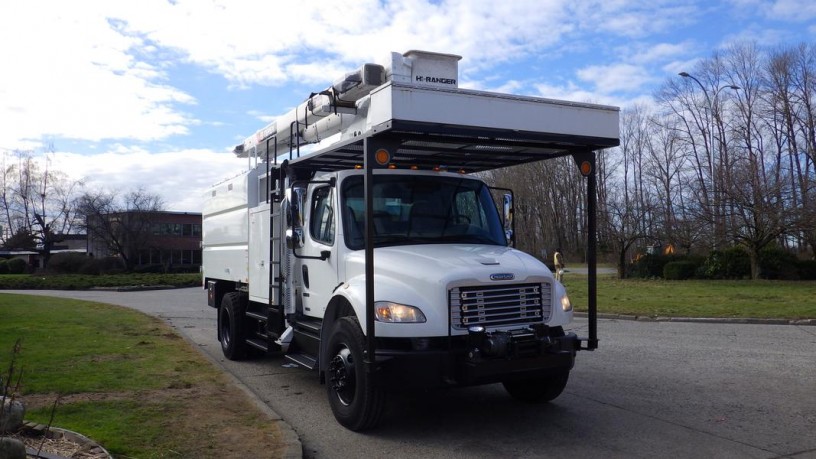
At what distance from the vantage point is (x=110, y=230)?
173ft

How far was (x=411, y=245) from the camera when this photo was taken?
22.7 feet

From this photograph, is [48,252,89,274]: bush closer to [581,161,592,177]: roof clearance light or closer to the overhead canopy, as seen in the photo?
the overhead canopy

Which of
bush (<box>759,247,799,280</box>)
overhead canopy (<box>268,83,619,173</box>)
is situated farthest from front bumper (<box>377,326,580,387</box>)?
bush (<box>759,247,799,280</box>)

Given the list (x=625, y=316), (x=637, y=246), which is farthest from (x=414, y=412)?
(x=637, y=246)

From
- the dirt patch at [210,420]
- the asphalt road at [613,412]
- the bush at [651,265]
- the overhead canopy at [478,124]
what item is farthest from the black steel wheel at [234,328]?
the bush at [651,265]

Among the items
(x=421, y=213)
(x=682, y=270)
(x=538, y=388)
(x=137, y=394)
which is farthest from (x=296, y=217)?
(x=682, y=270)

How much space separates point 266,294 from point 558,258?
61.0ft

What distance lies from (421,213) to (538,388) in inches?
89.5

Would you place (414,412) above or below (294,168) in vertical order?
below

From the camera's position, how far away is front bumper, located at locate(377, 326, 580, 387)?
18.6ft

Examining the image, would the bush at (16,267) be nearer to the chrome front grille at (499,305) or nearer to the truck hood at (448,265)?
the truck hood at (448,265)

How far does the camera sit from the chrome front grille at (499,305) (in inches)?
233

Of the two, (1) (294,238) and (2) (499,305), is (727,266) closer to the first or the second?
(1) (294,238)

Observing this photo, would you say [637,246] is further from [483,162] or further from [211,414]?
[211,414]
